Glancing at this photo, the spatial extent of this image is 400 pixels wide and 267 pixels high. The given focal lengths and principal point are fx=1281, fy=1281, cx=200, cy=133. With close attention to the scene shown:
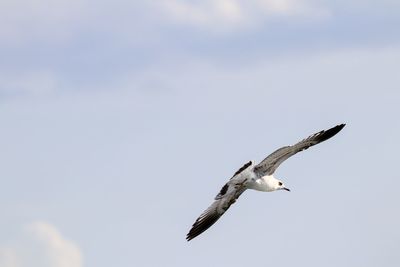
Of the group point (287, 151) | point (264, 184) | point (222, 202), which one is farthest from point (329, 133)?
point (222, 202)

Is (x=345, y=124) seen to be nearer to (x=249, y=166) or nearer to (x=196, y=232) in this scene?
(x=249, y=166)

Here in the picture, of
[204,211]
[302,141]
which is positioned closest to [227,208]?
[204,211]

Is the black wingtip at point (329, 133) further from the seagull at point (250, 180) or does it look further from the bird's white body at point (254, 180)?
the bird's white body at point (254, 180)

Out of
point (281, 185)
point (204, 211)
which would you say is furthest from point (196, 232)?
point (281, 185)

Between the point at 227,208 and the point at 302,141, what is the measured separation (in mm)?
5336

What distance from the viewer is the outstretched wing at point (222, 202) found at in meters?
65.2

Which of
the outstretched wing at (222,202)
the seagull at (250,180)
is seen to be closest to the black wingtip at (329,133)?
the seagull at (250,180)

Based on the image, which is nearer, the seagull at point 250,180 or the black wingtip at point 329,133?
the seagull at point 250,180

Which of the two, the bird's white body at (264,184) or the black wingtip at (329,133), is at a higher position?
the black wingtip at (329,133)

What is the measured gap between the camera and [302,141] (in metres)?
65.5

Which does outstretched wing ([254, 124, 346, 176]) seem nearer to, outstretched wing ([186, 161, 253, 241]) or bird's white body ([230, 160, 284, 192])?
bird's white body ([230, 160, 284, 192])

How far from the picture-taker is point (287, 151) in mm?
64938

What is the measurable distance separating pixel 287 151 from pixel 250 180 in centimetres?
Result: 243

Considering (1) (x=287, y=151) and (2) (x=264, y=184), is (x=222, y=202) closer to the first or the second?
(2) (x=264, y=184)
